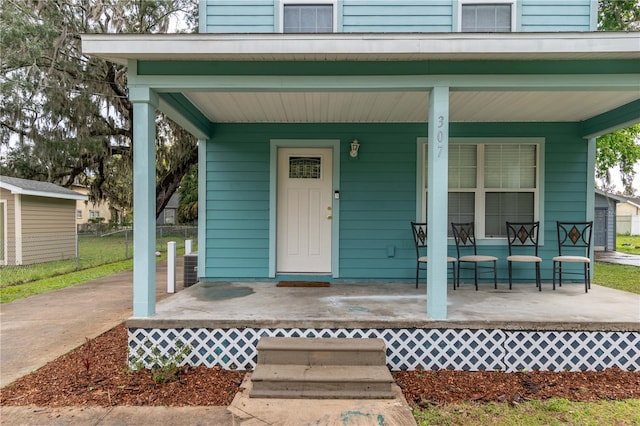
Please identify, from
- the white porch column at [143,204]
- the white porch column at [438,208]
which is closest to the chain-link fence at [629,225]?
the white porch column at [438,208]

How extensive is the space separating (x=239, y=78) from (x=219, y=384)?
2.53 metres

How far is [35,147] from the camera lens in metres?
11.5

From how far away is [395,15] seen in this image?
4.64 metres

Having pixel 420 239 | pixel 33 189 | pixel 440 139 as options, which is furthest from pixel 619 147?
pixel 33 189

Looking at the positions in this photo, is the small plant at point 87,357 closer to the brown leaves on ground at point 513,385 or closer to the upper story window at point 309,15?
the brown leaves on ground at point 513,385

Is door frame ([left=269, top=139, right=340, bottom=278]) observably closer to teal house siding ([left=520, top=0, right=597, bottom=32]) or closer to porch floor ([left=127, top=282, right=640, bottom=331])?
porch floor ([left=127, top=282, right=640, bottom=331])

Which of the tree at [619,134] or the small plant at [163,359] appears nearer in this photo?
the small plant at [163,359]

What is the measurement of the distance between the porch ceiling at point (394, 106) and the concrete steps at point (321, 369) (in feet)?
7.71

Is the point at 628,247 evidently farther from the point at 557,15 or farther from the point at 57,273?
the point at 57,273

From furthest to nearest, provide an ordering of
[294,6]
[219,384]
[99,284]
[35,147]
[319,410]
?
[35,147] < [99,284] < [294,6] < [219,384] < [319,410]

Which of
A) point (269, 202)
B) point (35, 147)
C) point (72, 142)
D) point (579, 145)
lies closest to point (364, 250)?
point (269, 202)

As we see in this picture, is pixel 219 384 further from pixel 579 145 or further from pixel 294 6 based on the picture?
pixel 579 145

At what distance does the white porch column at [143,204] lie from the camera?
3184mm

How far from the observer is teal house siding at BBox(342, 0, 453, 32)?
4.63 metres
